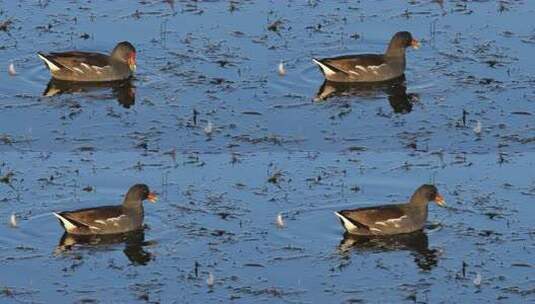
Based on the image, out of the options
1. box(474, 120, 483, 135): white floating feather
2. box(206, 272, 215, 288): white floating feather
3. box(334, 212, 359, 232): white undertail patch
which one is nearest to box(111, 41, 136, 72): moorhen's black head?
box(474, 120, 483, 135): white floating feather

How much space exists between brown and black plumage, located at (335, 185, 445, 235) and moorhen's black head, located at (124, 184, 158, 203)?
87.5 inches

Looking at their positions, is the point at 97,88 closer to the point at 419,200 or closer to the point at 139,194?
the point at 139,194

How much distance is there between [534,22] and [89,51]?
23.9ft

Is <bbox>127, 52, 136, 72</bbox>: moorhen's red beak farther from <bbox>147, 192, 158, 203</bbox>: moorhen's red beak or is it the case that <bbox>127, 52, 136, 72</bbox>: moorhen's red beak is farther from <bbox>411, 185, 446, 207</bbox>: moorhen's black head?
<bbox>411, 185, 446, 207</bbox>: moorhen's black head

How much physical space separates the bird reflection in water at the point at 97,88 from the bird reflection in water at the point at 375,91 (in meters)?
2.76

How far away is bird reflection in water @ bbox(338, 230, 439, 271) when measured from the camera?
19.2 meters

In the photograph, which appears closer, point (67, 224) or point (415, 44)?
point (67, 224)

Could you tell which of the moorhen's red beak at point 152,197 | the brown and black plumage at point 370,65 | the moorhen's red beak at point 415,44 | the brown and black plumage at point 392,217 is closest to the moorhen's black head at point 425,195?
the brown and black plumage at point 392,217

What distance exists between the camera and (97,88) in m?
26.2

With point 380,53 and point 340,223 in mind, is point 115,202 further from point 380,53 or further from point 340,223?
point 380,53

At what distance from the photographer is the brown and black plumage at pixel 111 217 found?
19600 millimetres

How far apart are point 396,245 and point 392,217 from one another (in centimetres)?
34

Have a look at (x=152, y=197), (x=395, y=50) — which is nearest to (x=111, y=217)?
(x=152, y=197)

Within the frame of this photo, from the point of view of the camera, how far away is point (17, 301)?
17.5 metres
